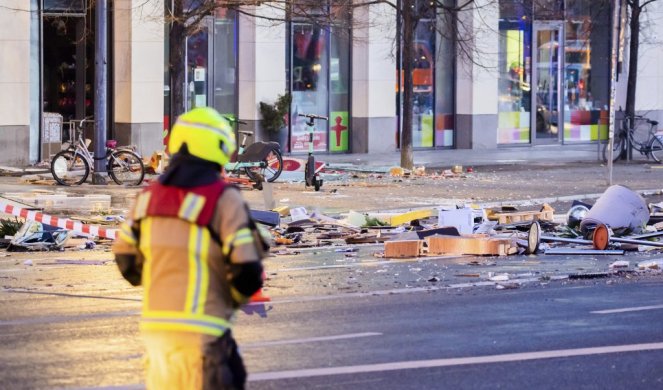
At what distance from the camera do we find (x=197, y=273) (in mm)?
5648

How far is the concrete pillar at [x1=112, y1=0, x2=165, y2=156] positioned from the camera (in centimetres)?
3012

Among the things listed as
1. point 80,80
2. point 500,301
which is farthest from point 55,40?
point 500,301

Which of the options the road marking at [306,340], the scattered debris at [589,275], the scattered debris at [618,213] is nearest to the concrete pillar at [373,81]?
the scattered debris at [618,213]

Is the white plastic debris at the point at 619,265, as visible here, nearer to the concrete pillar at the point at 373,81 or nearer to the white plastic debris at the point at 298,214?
the white plastic debris at the point at 298,214

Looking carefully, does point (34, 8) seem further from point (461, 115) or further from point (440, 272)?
point (440, 272)

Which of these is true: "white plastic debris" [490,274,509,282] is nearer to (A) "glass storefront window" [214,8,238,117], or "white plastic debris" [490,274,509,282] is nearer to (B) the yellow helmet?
(B) the yellow helmet

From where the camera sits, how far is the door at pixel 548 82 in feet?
131

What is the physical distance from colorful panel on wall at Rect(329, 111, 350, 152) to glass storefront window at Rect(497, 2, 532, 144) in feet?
18.1

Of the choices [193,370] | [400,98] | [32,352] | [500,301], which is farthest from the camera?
[400,98]

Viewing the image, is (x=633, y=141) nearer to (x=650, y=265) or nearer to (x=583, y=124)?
(x=583, y=124)

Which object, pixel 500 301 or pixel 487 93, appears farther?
pixel 487 93

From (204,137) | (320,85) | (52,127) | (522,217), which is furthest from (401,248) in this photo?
(320,85)

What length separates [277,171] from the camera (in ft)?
82.5

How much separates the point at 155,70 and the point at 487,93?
33.9 feet
